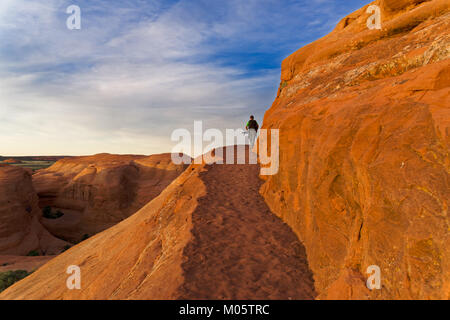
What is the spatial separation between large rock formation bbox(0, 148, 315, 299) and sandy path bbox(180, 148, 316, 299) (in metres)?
0.02

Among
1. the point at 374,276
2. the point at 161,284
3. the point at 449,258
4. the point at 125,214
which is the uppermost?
the point at 449,258

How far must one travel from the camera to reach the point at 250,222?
729 cm

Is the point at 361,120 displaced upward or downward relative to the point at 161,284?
upward

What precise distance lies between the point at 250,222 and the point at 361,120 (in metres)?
4.25

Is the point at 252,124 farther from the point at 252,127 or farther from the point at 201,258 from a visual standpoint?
the point at 201,258

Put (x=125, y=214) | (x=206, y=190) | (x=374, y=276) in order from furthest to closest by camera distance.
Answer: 1. (x=125, y=214)
2. (x=206, y=190)
3. (x=374, y=276)

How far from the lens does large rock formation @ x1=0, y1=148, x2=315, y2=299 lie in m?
4.57

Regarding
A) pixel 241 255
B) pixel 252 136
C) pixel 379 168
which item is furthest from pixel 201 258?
pixel 252 136

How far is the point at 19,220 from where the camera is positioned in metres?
21.8

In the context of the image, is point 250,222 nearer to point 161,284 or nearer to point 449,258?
point 161,284

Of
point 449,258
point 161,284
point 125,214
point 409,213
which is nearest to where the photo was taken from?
point 449,258

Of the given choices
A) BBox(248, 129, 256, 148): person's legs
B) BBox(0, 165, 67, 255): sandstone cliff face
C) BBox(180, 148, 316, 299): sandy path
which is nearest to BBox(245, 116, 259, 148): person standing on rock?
BBox(248, 129, 256, 148): person's legs

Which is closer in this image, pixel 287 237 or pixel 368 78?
pixel 368 78

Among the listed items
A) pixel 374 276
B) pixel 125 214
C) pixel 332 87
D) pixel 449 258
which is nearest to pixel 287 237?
pixel 374 276
